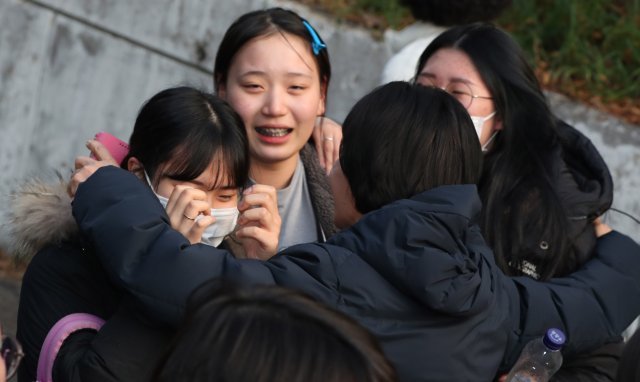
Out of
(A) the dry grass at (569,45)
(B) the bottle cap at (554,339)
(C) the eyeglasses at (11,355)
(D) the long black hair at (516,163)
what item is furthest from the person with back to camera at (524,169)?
(A) the dry grass at (569,45)

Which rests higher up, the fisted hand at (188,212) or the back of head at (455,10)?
the back of head at (455,10)

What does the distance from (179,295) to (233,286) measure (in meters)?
0.60

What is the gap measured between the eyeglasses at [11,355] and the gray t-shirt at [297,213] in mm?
1472

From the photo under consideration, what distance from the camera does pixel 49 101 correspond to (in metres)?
6.62

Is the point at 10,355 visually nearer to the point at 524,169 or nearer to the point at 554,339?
the point at 554,339

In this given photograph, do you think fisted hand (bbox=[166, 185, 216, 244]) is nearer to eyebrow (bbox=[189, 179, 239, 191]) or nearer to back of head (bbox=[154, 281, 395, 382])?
eyebrow (bbox=[189, 179, 239, 191])

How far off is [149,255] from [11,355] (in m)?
0.47

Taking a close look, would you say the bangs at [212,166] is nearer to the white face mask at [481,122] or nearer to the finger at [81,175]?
the finger at [81,175]

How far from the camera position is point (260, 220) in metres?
2.77

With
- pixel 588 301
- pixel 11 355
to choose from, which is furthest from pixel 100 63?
pixel 11 355

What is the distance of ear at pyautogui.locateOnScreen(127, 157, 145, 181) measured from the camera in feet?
9.68

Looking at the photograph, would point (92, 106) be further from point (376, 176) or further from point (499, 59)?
point (376, 176)

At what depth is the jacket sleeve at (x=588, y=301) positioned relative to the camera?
9.09 feet

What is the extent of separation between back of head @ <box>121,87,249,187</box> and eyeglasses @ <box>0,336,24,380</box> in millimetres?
951
